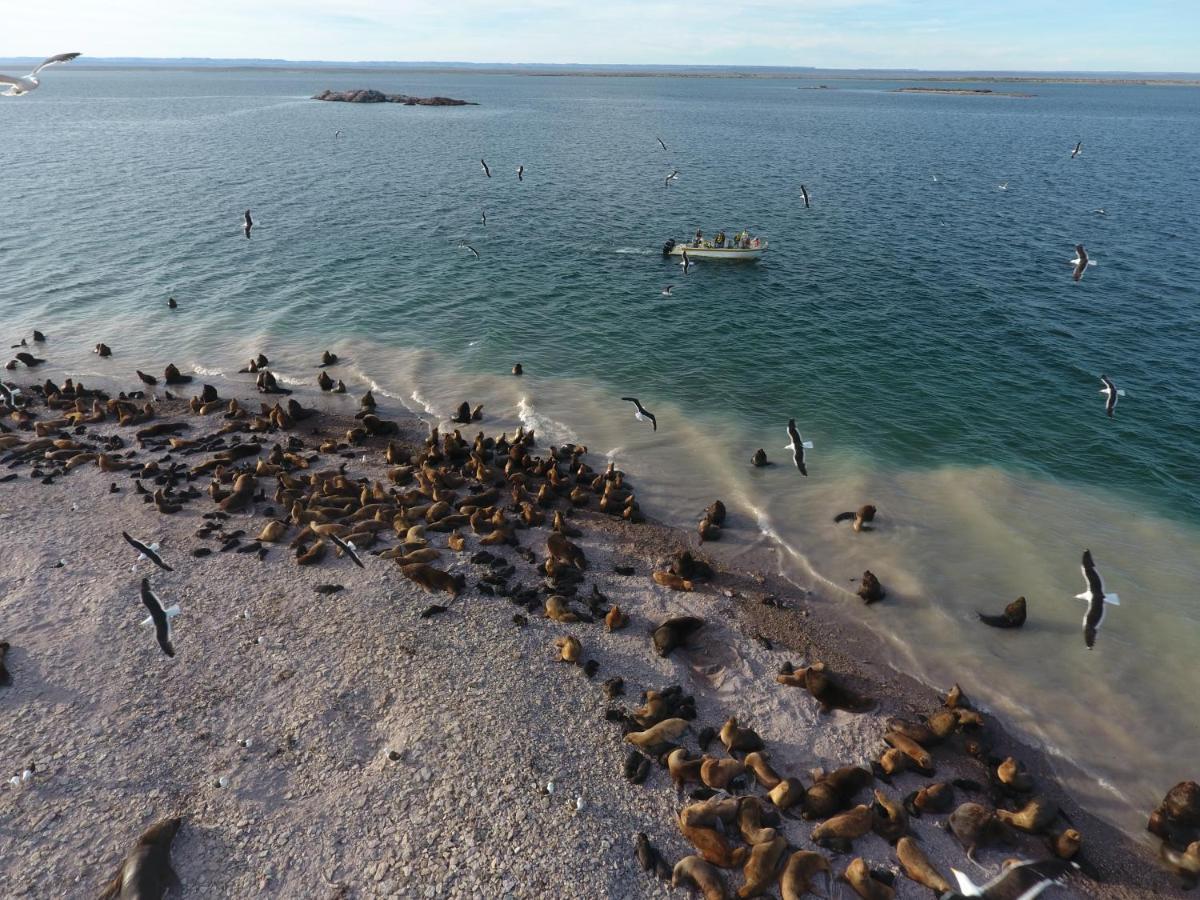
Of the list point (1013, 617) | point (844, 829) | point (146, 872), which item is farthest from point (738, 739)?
point (146, 872)

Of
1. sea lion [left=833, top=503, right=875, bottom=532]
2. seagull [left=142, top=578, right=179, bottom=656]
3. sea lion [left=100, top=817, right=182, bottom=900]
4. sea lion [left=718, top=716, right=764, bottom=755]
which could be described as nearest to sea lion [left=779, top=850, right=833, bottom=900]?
sea lion [left=718, top=716, right=764, bottom=755]

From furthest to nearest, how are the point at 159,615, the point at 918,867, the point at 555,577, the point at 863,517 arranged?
the point at 863,517, the point at 555,577, the point at 159,615, the point at 918,867

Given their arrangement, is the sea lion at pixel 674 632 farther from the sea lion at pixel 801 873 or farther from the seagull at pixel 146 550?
the seagull at pixel 146 550

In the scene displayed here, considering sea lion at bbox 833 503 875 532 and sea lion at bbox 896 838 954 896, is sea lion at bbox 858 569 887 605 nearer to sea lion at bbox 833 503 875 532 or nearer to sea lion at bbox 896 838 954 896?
sea lion at bbox 833 503 875 532

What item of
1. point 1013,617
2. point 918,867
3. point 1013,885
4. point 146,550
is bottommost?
point 1013,617

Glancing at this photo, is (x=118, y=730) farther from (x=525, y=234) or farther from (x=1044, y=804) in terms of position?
(x=525, y=234)

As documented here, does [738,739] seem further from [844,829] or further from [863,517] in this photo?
[863,517]
